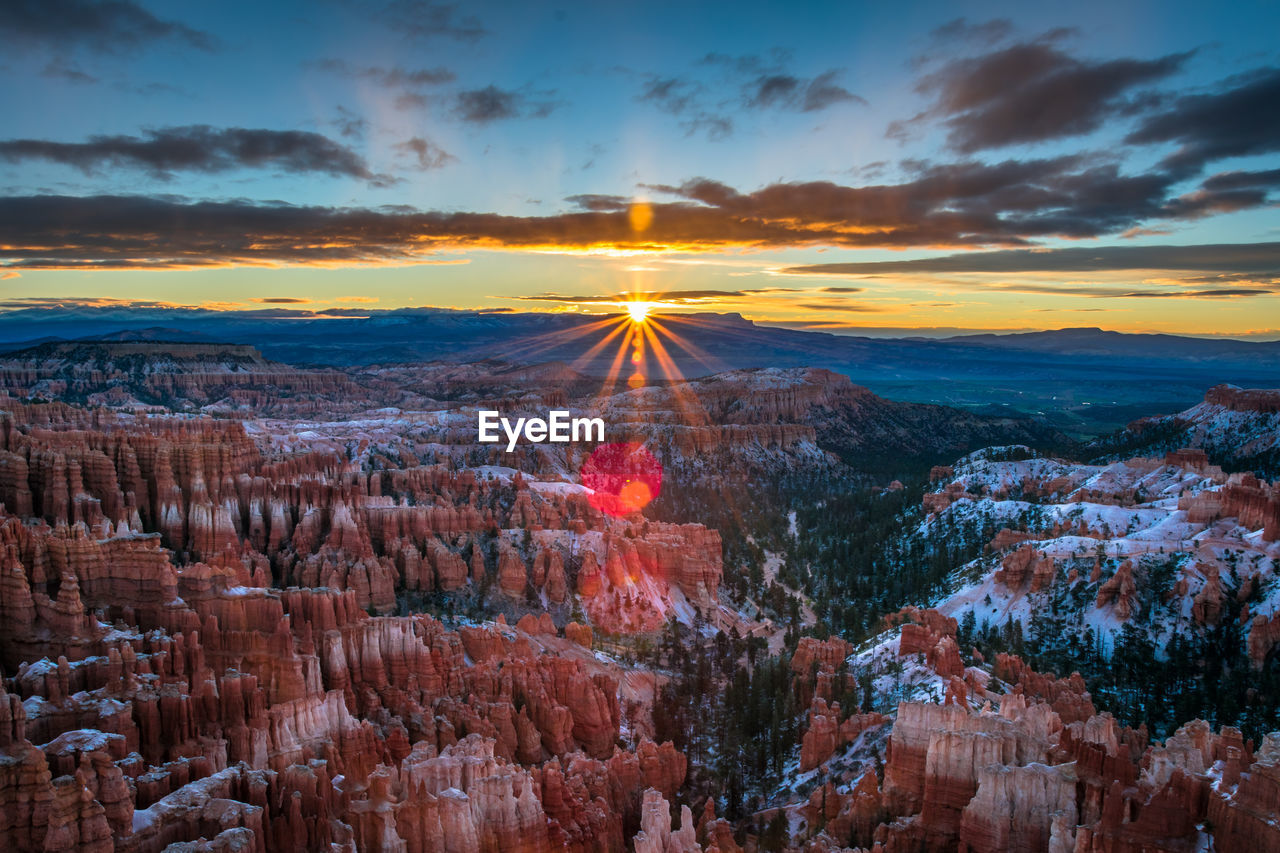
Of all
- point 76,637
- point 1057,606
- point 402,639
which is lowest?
point 1057,606

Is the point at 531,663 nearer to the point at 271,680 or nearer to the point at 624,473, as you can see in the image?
the point at 271,680

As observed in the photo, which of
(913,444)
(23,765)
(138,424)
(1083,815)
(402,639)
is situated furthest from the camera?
(913,444)

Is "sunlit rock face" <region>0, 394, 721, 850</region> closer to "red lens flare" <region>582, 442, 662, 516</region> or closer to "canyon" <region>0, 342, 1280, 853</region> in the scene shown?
"canyon" <region>0, 342, 1280, 853</region>

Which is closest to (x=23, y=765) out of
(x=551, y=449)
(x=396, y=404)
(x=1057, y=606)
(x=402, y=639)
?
(x=402, y=639)

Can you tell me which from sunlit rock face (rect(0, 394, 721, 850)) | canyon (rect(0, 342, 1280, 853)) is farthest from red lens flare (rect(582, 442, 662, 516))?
sunlit rock face (rect(0, 394, 721, 850))

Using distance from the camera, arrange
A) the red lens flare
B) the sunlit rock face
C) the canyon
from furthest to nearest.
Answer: the red lens flare < the canyon < the sunlit rock face

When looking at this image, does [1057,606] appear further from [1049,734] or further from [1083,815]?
[1083,815]

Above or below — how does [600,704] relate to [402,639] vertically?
below

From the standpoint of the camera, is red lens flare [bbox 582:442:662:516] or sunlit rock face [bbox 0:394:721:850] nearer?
sunlit rock face [bbox 0:394:721:850]

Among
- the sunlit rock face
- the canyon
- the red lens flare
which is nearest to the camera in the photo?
the sunlit rock face
